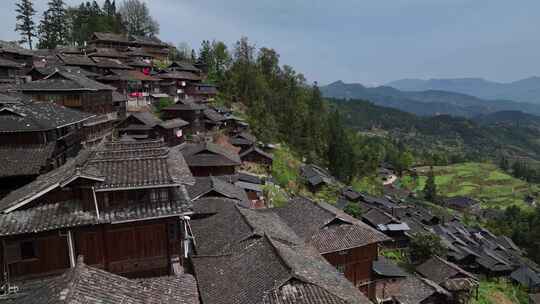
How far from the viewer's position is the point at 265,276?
15609mm

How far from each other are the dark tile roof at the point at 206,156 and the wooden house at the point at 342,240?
13.2m

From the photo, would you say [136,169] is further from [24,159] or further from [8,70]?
[8,70]

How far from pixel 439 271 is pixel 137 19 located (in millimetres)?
104323

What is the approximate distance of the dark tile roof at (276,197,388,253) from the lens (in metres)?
24.2

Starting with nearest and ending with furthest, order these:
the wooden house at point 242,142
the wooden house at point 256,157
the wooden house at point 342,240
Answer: the wooden house at point 342,240 → the wooden house at point 256,157 → the wooden house at point 242,142

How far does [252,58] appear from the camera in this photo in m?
84.6

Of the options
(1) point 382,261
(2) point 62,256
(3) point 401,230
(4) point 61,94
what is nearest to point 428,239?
(3) point 401,230

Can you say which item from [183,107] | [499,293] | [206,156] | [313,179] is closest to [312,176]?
[313,179]

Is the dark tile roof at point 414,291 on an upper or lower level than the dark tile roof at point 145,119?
lower

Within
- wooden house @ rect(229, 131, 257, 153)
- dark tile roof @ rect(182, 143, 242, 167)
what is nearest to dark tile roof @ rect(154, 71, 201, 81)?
wooden house @ rect(229, 131, 257, 153)

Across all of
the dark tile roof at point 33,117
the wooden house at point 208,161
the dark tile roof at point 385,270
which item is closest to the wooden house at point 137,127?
the wooden house at point 208,161

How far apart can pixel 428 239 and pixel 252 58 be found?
59.9m

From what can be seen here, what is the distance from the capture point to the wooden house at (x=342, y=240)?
24.2 m

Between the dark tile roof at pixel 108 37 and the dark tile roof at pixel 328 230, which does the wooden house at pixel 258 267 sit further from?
the dark tile roof at pixel 108 37
